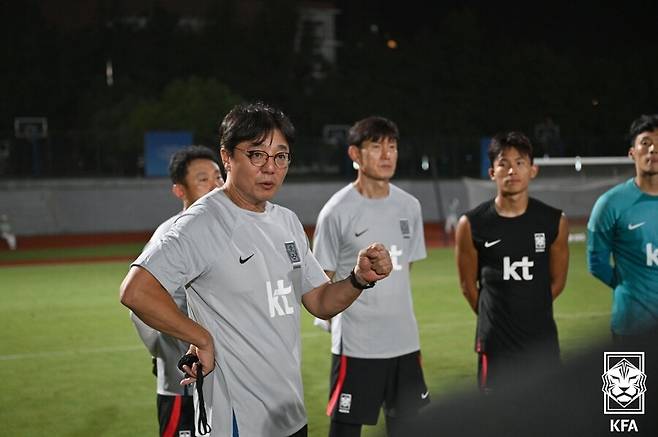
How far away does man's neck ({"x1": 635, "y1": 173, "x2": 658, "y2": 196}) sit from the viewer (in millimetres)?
5289

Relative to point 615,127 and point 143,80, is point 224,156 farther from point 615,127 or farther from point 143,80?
point 143,80

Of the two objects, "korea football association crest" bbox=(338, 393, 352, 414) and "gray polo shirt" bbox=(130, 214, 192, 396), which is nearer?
"gray polo shirt" bbox=(130, 214, 192, 396)

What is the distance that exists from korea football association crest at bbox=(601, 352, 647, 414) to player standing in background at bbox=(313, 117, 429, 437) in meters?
3.56

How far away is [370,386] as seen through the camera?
5.25m

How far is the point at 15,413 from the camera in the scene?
23.5 ft

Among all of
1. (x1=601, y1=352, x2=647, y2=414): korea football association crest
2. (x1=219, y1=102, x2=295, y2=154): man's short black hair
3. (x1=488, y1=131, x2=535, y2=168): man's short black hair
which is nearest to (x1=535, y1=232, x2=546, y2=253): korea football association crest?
(x1=488, y1=131, x2=535, y2=168): man's short black hair

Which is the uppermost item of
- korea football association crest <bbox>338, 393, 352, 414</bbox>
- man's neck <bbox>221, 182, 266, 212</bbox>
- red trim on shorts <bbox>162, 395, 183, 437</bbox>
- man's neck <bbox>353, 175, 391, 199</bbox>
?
man's neck <bbox>221, 182, 266, 212</bbox>

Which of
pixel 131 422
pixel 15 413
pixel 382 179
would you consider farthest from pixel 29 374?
pixel 382 179

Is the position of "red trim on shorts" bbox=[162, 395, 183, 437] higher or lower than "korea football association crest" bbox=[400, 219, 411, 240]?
lower

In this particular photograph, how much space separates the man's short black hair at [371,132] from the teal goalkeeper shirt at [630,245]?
1380mm

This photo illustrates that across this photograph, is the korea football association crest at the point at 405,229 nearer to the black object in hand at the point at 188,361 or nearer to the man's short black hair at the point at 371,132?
the man's short black hair at the point at 371,132

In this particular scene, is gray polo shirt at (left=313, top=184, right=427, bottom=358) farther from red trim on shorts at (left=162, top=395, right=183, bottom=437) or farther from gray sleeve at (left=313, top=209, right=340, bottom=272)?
red trim on shorts at (left=162, top=395, right=183, bottom=437)

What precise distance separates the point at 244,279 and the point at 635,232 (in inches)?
116

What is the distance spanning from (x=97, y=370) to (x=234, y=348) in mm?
5904
